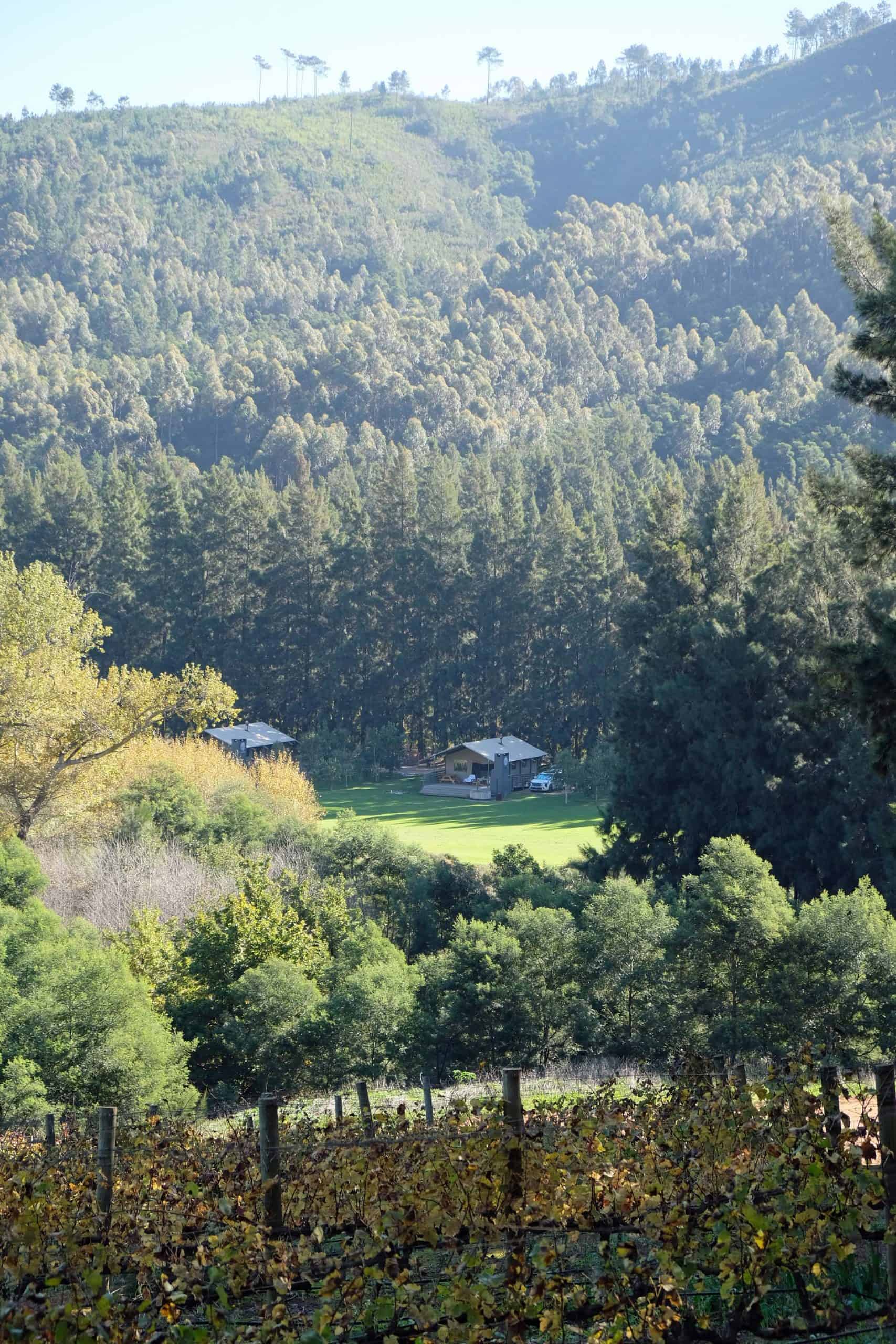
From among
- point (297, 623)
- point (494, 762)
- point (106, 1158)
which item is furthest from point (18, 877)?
point (297, 623)

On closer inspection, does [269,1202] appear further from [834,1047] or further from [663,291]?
[663,291]

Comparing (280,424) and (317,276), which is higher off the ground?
(317,276)

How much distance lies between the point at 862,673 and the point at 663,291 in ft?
494

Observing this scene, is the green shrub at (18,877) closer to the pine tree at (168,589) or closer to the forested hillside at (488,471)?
the forested hillside at (488,471)

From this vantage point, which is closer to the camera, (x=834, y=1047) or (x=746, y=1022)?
(x=834, y=1047)

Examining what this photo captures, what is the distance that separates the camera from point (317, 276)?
589 ft

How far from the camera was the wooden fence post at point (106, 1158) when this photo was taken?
21.2 feet

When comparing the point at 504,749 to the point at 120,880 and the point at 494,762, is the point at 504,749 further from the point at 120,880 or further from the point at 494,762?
the point at 120,880

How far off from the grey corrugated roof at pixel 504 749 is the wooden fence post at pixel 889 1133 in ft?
182

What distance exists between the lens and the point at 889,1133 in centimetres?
504

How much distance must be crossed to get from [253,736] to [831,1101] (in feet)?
198

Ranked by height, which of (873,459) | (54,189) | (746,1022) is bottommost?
(746,1022)

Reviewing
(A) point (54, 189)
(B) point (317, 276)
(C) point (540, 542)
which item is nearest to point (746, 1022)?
(C) point (540, 542)

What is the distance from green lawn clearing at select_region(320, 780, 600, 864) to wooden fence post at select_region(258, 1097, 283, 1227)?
33822mm
